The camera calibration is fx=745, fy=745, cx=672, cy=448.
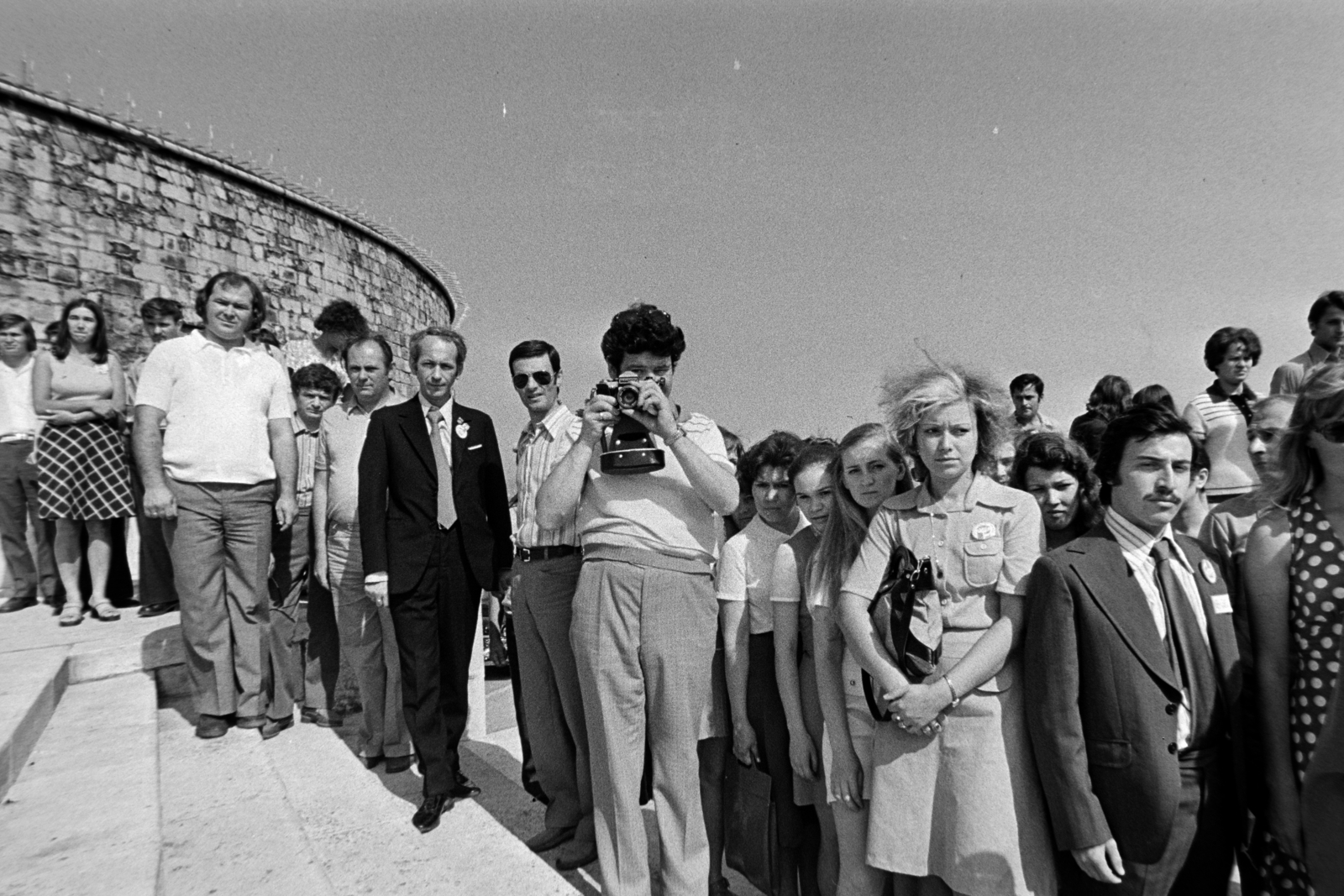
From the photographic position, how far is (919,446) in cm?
212

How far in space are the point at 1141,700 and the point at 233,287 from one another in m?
3.91

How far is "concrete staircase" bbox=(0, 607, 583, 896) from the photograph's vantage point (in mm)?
2236

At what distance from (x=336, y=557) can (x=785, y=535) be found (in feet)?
7.26

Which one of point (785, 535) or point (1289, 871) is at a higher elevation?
point (785, 535)

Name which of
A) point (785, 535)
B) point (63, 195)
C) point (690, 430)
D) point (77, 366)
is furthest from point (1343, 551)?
point (63, 195)

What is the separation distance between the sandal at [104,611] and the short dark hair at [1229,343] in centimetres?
631

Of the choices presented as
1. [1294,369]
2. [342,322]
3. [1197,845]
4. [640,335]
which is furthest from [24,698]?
[1294,369]

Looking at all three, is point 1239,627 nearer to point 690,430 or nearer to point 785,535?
point 785,535

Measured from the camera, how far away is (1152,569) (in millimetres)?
1901

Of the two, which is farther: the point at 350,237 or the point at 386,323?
the point at 386,323

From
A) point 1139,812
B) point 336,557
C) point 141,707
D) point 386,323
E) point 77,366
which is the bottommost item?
point 141,707

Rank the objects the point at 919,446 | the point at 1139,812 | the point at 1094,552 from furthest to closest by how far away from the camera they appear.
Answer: the point at 919,446, the point at 1094,552, the point at 1139,812

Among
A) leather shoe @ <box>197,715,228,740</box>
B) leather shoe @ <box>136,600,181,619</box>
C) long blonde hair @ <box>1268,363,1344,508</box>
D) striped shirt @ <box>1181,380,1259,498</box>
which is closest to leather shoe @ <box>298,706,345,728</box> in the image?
leather shoe @ <box>197,715,228,740</box>

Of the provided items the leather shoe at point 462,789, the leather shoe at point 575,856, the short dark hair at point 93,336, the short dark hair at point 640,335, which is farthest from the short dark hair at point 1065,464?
the short dark hair at point 93,336
